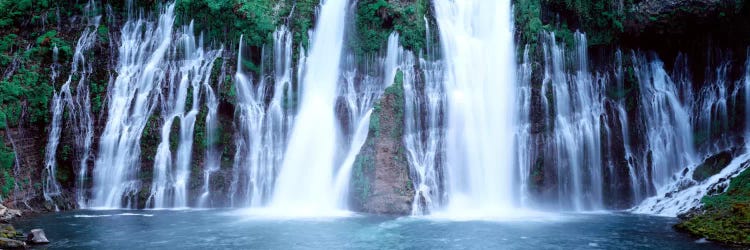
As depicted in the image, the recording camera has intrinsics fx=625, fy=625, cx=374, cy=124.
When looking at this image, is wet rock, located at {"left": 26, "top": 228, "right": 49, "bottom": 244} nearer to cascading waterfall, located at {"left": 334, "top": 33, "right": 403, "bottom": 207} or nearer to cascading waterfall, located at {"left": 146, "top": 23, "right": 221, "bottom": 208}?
cascading waterfall, located at {"left": 146, "top": 23, "right": 221, "bottom": 208}

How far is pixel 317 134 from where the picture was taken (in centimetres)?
2205

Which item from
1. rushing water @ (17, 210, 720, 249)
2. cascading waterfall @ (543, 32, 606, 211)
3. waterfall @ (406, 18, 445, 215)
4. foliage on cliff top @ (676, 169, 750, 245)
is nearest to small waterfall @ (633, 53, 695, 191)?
cascading waterfall @ (543, 32, 606, 211)

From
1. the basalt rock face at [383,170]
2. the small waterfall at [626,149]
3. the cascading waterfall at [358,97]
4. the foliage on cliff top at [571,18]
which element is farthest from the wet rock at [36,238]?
the small waterfall at [626,149]

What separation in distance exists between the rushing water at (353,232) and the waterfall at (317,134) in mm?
2167

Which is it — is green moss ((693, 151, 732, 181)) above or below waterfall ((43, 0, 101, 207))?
below

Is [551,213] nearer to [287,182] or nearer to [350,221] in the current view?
[350,221]

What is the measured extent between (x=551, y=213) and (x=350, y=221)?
274 inches

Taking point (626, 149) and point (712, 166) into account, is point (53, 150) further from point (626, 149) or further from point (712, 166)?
point (712, 166)

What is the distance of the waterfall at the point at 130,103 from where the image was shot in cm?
2208

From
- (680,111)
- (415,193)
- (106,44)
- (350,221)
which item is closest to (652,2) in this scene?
(680,111)

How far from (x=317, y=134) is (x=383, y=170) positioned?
341 cm

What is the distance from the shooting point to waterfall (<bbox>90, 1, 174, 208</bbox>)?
2208cm

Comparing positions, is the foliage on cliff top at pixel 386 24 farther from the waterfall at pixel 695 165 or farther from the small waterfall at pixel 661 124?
the waterfall at pixel 695 165

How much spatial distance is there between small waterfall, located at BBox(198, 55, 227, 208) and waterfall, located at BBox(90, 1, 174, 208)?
6.78 feet
